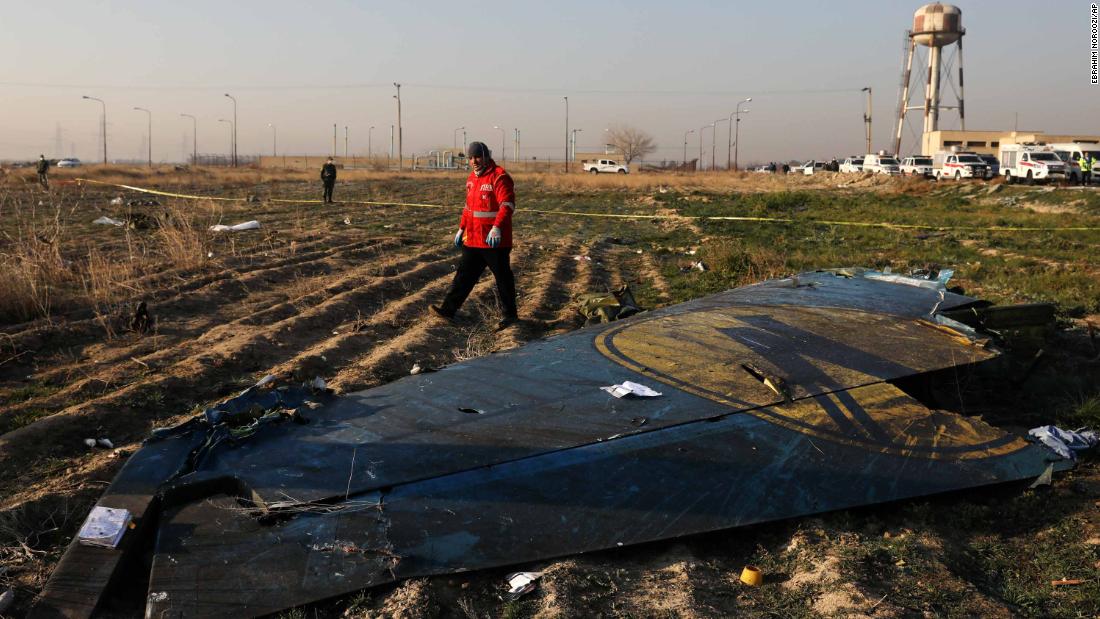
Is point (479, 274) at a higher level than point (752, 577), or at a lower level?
higher

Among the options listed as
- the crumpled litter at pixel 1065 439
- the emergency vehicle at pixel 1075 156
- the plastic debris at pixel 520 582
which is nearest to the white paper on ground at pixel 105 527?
the plastic debris at pixel 520 582

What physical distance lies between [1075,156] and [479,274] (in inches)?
1340

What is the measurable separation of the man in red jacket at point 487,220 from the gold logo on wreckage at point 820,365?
269cm

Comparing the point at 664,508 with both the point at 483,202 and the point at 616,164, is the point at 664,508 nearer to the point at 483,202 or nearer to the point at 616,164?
the point at 483,202

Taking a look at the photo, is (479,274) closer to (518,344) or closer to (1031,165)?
(518,344)

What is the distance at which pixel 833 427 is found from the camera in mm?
3389

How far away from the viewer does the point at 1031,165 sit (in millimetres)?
30219

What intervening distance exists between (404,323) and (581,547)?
204 inches

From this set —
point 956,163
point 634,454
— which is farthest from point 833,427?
point 956,163

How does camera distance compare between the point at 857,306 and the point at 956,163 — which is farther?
the point at 956,163

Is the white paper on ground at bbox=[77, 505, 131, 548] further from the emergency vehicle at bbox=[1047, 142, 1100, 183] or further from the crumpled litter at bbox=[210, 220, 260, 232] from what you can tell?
the emergency vehicle at bbox=[1047, 142, 1100, 183]

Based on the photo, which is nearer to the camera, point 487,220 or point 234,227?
point 487,220

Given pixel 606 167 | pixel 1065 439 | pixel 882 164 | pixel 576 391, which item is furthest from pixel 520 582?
pixel 606 167

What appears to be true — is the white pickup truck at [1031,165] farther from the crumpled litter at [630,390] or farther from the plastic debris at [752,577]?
the plastic debris at [752,577]
